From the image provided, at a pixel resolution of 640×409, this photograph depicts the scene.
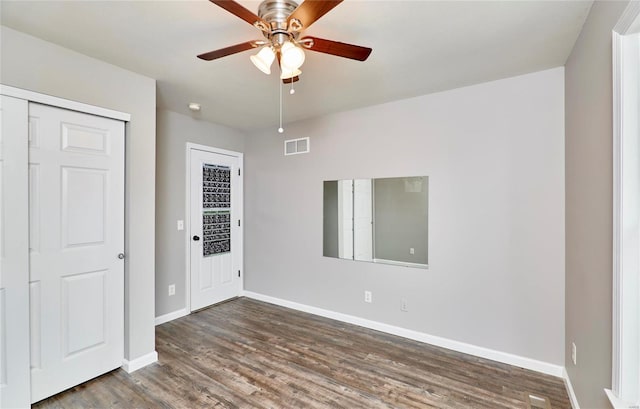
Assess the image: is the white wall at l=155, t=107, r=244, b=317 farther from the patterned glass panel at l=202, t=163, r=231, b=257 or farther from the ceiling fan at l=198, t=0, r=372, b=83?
the ceiling fan at l=198, t=0, r=372, b=83

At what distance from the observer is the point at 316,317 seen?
11.9 feet

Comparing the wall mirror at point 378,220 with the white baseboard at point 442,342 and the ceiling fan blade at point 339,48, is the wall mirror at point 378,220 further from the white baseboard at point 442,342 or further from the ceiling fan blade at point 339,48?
the ceiling fan blade at point 339,48

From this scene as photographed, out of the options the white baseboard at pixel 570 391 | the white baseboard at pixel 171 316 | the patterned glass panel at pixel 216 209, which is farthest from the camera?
the patterned glass panel at pixel 216 209

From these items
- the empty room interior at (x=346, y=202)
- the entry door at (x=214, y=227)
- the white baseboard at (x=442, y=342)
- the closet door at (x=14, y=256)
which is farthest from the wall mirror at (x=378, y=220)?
the closet door at (x=14, y=256)

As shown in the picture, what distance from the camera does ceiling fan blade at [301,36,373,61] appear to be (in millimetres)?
1528

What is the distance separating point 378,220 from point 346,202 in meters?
0.47

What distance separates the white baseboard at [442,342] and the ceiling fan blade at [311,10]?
115 inches

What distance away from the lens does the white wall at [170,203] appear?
3.48 metres

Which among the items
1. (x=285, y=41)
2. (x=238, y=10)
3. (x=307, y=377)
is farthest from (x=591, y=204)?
(x=307, y=377)

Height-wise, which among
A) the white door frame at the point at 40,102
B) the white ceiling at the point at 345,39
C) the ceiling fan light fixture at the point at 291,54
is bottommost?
the white door frame at the point at 40,102

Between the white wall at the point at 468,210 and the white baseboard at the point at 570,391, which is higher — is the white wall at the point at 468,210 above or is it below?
above

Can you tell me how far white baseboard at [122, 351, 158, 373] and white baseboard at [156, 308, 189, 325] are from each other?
0.92 metres

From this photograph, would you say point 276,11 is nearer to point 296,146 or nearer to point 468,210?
point 468,210

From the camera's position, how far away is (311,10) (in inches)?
51.6
